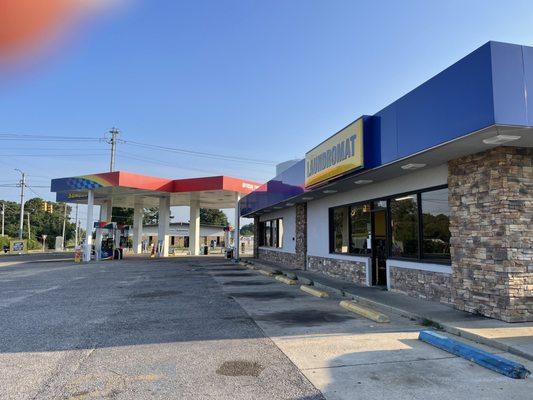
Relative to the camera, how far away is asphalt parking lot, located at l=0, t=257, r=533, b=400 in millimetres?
4801

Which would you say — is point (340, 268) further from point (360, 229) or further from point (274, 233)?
A: point (274, 233)

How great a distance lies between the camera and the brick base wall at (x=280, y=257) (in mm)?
21562

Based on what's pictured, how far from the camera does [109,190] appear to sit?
31.3m

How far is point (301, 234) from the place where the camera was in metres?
20.4

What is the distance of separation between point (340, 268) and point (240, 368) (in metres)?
10.6

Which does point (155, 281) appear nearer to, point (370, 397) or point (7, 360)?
point (7, 360)

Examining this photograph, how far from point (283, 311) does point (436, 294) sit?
3.56m

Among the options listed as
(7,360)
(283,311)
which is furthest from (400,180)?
(7,360)

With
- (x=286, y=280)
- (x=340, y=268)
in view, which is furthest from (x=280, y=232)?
(x=340, y=268)

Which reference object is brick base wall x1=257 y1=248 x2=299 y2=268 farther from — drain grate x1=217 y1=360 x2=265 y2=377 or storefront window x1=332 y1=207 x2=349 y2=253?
drain grate x1=217 y1=360 x2=265 y2=377

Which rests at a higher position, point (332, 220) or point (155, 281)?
point (332, 220)

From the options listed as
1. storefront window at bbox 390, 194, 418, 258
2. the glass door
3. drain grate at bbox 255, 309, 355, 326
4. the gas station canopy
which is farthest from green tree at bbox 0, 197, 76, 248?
drain grate at bbox 255, 309, 355, 326

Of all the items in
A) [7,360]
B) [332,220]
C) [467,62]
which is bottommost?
[7,360]

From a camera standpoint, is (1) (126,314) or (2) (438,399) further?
(1) (126,314)
